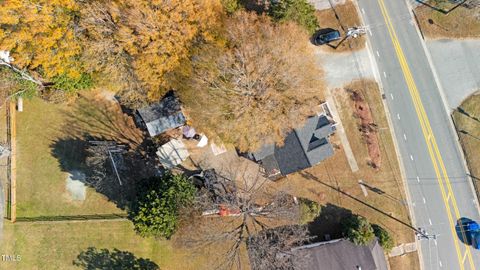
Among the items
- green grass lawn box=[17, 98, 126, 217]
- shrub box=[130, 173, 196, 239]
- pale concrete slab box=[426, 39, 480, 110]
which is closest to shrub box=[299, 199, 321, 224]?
shrub box=[130, 173, 196, 239]

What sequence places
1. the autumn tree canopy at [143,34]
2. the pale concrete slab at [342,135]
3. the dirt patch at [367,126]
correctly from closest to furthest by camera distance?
Result: the autumn tree canopy at [143,34], the pale concrete slab at [342,135], the dirt patch at [367,126]

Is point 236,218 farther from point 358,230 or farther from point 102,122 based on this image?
point 102,122

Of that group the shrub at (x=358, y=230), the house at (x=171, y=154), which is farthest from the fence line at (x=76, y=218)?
the shrub at (x=358, y=230)

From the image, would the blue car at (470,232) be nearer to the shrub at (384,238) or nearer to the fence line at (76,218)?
the shrub at (384,238)

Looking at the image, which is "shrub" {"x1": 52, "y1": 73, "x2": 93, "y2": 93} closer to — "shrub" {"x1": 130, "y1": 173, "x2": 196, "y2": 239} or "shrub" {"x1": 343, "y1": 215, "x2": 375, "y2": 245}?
"shrub" {"x1": 130, "y1": 173, "x2": 196, "y2": 239}

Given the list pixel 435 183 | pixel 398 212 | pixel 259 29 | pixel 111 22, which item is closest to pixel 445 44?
pixel 435 183

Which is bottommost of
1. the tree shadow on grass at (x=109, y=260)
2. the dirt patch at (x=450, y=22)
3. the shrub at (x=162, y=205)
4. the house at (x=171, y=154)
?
the tree shadow on grass at (x=109, y=260)
